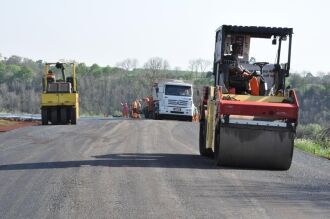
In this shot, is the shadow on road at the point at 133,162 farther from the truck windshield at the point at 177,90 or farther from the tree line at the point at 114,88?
the tree line at the point at 114,88

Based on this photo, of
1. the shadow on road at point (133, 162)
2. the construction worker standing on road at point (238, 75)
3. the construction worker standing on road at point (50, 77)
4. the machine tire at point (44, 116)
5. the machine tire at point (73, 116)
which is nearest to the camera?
the shadow on road at point (133, 162)

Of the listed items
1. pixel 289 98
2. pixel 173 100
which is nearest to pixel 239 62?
pixel 289 98

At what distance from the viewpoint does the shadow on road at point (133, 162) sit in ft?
47.1

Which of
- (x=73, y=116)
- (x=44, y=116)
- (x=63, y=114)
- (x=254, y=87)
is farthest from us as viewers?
(x=63, y=114)

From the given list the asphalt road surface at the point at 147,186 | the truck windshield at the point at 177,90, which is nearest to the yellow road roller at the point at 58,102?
the truck windshield at the point at 177,90

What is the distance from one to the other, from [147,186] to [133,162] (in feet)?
12.0

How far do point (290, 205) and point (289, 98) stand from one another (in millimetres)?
4905

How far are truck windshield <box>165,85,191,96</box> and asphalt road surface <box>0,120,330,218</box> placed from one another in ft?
86.1

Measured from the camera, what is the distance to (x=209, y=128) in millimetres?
15750

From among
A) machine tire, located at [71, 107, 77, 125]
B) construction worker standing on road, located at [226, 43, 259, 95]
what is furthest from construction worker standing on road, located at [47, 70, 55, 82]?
construction worker standing on road, located at [226, 43, 259, 95]

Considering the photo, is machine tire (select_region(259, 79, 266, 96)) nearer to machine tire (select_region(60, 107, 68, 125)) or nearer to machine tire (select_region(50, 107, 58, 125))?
machine tire (select_region(60, 107, 68, 125))

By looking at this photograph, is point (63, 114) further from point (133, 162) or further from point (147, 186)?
point (147, 186)

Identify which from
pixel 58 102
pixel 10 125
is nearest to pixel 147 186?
pixel 58 102

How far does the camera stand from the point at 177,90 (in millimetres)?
45000
